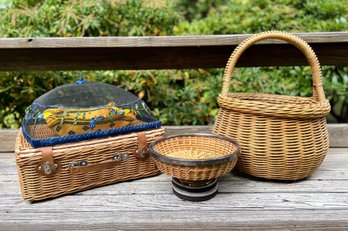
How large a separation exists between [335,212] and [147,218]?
0.60 meters

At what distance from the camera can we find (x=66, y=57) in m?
1.74

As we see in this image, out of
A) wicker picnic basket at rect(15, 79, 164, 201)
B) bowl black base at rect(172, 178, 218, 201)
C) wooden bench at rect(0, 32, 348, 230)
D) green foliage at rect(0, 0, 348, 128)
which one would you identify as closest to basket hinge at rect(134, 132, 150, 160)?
wicker picnic basket at rect(15, 79, 164, 201)

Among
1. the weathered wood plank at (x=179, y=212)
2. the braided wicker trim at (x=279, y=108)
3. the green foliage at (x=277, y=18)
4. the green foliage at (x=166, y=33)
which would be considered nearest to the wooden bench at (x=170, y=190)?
the weathered wood plank at (x=179, y=212)

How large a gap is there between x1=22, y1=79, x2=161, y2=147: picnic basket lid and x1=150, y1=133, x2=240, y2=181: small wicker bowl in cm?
13

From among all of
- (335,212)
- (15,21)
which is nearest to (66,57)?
(15,21)

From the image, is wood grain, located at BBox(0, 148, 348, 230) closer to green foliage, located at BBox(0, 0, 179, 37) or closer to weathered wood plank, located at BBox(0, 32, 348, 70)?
weathered wood plank, located at BBox(0, 32, 348, 70)

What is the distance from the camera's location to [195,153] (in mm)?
1412

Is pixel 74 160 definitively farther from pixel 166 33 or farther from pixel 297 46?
pixel 166 33

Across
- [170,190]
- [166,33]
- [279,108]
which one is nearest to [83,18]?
[166,33]

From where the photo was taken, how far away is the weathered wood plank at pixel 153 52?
4.93ft

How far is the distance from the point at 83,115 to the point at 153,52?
1.74 feet

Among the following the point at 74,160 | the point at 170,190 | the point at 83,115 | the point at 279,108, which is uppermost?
the point at 279,108

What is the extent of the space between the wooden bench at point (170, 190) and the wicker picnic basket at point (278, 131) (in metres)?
0.09

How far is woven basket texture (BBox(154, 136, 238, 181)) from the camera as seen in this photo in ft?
3.86
